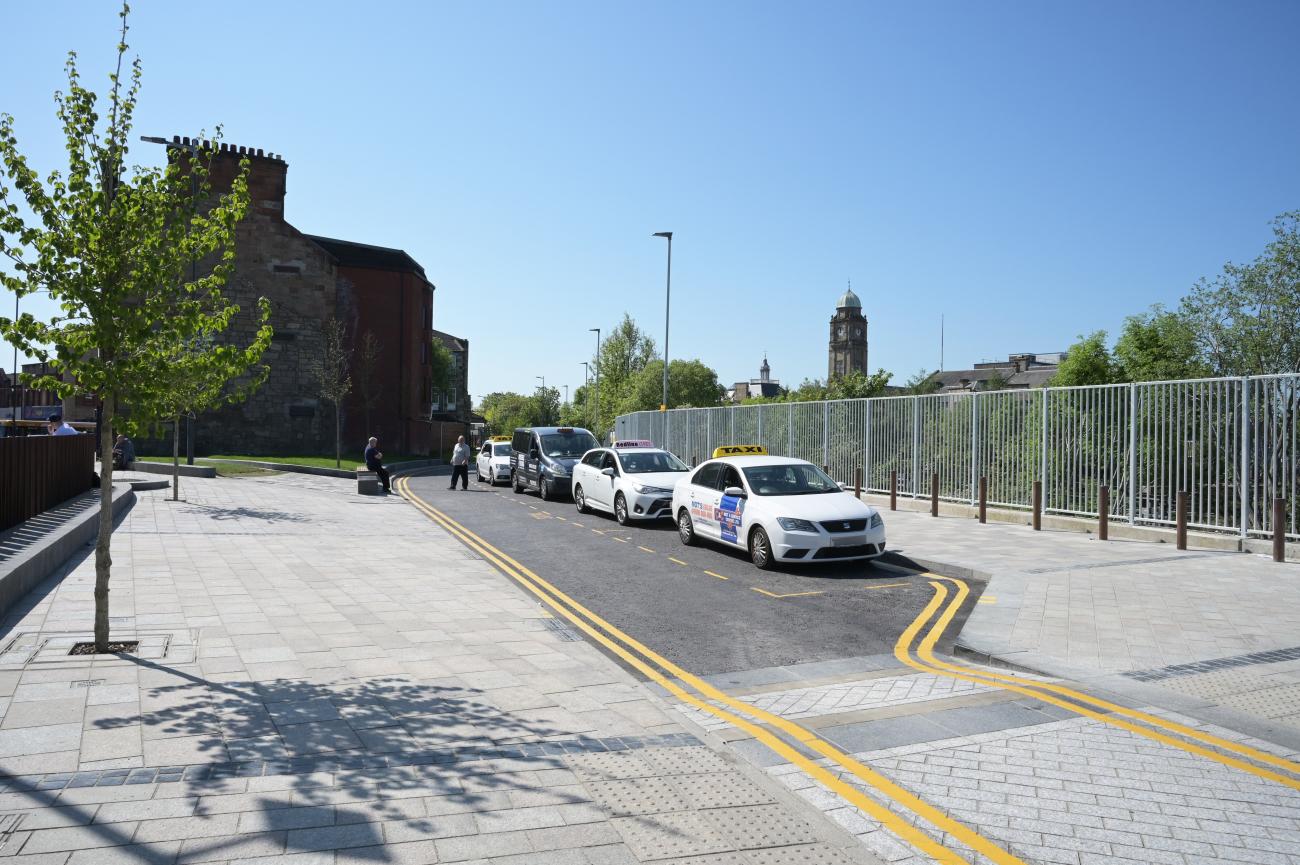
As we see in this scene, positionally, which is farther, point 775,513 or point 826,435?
point 826,435

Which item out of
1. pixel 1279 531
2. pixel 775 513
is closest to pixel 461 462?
pixel 775 513

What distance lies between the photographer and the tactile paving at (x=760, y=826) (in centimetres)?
395

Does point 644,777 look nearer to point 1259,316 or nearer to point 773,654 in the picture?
point 773,654

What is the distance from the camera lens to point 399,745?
16.7ft

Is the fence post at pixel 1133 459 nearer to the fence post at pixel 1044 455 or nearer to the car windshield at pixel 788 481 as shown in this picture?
the fence post at pixel 1044 455

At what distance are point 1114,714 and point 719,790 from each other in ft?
9.85

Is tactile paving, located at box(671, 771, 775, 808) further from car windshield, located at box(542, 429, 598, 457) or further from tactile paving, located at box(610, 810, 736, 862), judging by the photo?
car windshield, located at box(542, 429, 598, 457)

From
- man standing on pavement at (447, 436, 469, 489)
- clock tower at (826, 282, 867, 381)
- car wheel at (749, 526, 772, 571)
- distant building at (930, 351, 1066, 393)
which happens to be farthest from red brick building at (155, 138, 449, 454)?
clock tower at (826, 282, 867, 381)

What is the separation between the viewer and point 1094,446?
16438 mm

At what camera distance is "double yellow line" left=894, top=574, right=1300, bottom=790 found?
494 centimetres

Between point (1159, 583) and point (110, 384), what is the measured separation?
11.2 m

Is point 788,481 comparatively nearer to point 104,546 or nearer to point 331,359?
point 104,546

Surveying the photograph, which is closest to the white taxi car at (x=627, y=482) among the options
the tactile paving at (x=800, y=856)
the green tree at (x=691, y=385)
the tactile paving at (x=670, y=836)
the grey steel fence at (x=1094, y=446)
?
the grey steel fence at (x=1094, y=446)

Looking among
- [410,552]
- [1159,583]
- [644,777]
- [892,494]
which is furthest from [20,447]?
[892,494]
